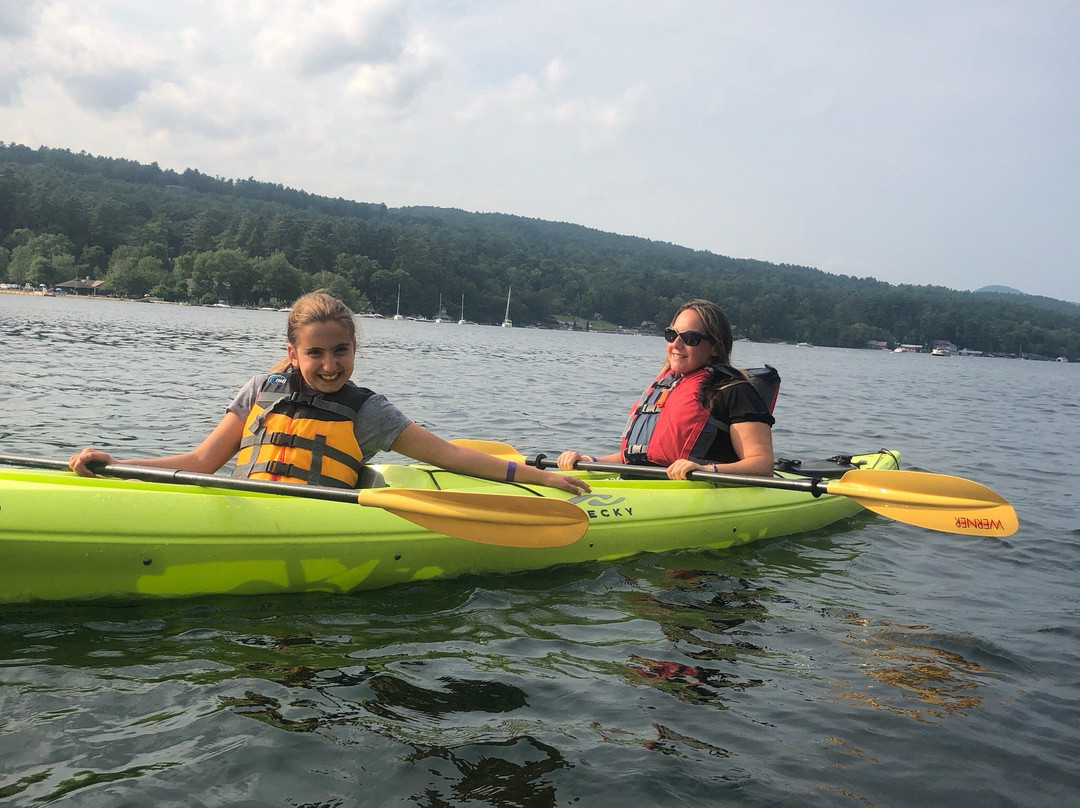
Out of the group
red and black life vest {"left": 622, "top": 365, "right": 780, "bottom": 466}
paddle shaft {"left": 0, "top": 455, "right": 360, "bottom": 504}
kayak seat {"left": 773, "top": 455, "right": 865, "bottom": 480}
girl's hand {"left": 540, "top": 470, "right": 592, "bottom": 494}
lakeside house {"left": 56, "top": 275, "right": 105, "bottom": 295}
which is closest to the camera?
paddle shaft {"left": 0, "top": 455, "right": 360, "bottom": 504}

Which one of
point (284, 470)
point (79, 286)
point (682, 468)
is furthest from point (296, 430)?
point (79, 286)

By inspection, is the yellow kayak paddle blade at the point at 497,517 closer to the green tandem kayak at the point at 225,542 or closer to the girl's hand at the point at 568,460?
the green tandem kayak at the point at 225,542

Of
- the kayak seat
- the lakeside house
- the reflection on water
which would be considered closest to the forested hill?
the lakeside house

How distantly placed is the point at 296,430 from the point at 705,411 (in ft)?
8.41

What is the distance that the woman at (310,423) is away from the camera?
3.91 m

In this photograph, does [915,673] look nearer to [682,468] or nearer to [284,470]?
[682,468]

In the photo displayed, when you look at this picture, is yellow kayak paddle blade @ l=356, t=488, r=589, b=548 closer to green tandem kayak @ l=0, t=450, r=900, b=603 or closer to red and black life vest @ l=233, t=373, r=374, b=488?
green tandem kayak @ l=0, t=450, r=900, b=603

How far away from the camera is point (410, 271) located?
87.1 meters

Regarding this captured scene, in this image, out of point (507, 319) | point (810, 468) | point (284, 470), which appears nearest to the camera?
point (284, 470)

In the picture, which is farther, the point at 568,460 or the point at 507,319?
the point at 507,319

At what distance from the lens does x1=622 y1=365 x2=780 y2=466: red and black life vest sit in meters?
5.44

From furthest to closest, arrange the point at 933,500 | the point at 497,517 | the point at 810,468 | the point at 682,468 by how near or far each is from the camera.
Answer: the point at 810,468 → the point at 682,468 → the point at 933,500 → the point at 497,517

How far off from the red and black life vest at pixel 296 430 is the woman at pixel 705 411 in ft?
5.73

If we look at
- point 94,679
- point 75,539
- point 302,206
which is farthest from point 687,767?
point 302,206
